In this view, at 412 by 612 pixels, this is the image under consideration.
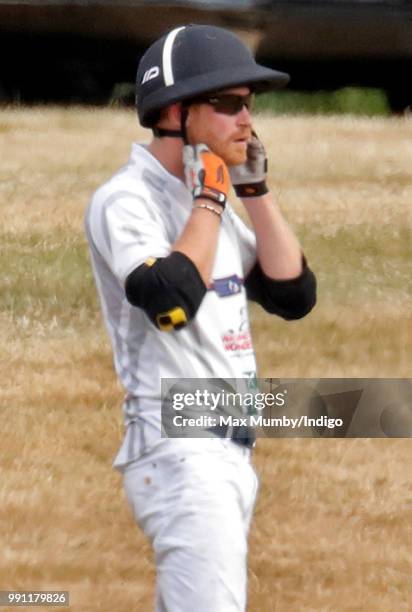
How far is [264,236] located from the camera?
3898 mm

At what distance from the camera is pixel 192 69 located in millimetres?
3736

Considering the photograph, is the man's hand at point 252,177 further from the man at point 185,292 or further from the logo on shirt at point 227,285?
the logo on shirt at point 227,285

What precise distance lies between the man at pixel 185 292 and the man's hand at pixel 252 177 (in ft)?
0.14

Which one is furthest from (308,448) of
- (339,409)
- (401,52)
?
(401,52)

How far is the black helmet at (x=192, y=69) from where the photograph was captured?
3701 mm

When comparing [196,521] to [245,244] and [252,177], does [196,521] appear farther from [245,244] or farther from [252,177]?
[252,177]

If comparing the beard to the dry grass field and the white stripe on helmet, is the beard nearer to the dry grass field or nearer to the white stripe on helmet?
the white stripe on helmet

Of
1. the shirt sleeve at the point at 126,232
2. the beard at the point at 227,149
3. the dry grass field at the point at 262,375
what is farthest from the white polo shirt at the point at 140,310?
the dry grass field at the point at 262,375

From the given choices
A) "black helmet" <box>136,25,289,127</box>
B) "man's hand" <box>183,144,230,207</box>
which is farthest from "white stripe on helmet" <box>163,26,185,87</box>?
"man's hand" <box>183,144,230,207</box>

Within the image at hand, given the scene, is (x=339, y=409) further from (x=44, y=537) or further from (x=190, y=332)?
(x=190, y=332)

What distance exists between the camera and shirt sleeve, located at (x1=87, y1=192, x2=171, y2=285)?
3.52m

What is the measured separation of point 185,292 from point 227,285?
0.70 feet

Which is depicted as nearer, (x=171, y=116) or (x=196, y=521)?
(x=196, y=521)

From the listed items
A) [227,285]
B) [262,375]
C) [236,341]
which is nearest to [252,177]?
[227,285]
